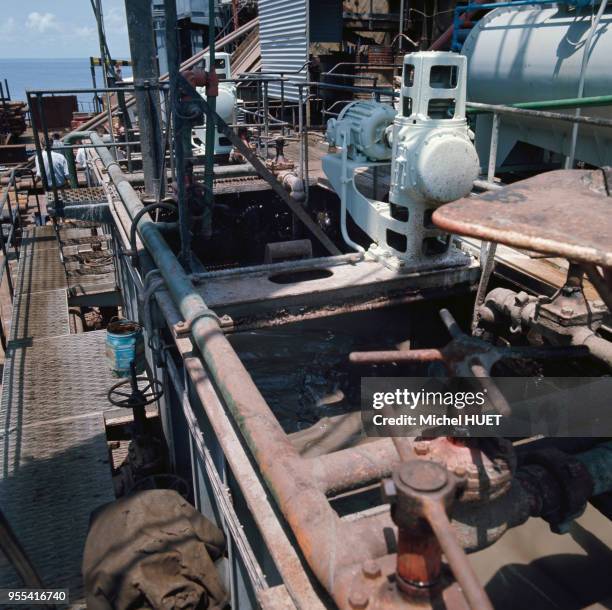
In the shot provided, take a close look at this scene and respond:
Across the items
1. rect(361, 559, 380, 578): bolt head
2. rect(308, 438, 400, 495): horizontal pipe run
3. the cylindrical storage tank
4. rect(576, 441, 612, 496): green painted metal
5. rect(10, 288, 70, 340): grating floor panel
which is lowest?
rect(10, 288, 70, 340): grating floor panel

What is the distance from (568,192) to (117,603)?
9.22 feet

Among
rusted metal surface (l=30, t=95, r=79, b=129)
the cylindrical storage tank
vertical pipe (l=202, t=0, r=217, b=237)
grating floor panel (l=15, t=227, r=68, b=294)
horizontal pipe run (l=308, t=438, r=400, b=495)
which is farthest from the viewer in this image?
rusted metal surface (l=30, t=95, r=79, b=129)

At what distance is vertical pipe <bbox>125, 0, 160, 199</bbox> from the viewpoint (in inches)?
260

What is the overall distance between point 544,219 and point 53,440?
4783 mm

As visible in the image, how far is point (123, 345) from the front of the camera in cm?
570

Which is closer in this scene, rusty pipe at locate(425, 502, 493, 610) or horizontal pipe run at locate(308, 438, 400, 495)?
rusty pipe at locate(425, 502, 493, 610)

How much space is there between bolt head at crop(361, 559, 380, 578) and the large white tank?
7.17m

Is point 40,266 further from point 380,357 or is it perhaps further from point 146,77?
point 380,357

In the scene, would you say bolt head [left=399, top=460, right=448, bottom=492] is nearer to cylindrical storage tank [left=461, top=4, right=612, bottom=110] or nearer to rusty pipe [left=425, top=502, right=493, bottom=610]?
rusty pipe [left=425, top=502, right=493, bottom=610]

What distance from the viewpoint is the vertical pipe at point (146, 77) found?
6598mm

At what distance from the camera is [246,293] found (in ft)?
16.0

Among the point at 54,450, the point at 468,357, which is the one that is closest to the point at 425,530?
the point at 468,357

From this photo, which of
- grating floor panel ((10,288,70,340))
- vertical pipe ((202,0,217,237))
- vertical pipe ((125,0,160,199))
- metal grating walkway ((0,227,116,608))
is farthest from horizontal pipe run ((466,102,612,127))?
grating floor panel ((10,288,70,340))

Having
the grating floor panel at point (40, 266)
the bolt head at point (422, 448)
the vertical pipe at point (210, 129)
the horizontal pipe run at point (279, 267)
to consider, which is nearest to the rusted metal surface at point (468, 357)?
the bolt head at point (422, 448)
